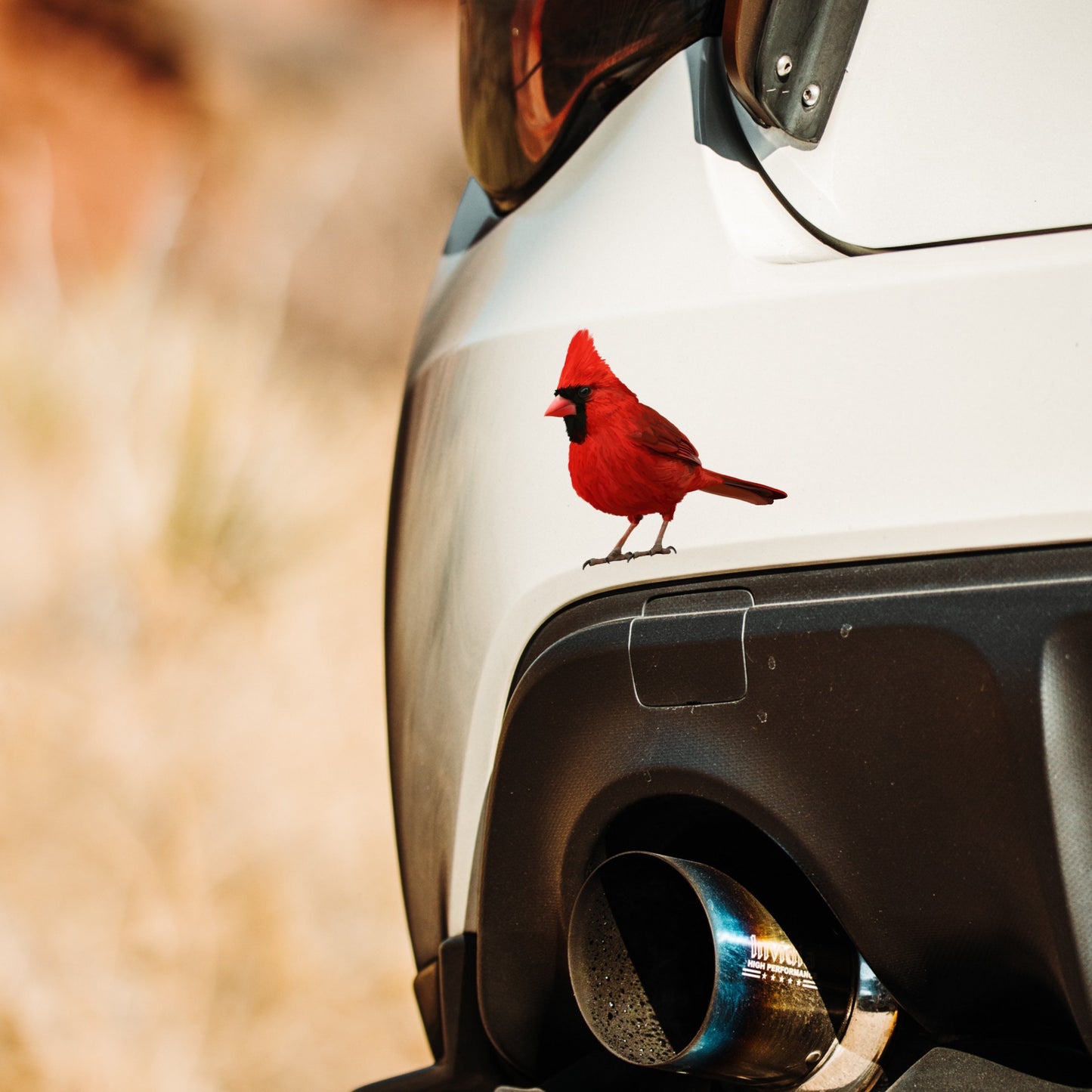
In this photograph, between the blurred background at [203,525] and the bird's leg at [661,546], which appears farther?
the blurred background at [203,525]

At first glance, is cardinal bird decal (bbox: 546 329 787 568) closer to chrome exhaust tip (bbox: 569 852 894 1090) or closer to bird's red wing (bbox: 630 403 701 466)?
bird's red wing (bbox: 630 403 701 466)

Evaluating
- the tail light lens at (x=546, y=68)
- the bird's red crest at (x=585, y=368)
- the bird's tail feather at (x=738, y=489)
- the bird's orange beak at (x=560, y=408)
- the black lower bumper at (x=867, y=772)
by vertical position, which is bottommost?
the black lower bumper at (x=867, y=772)

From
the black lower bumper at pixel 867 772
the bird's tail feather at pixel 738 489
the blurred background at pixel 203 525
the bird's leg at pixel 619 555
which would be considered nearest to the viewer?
the black lower bumper at pixel 867 772

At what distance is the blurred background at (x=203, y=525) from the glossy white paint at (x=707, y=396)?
5.96 ft

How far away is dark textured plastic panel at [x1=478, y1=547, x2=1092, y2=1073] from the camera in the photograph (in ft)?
3.26


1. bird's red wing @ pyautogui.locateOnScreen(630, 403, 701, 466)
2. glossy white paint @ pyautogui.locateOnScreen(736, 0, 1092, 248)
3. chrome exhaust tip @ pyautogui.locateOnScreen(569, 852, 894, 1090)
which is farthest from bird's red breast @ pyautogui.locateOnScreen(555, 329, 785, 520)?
chrome exhaust tip @ pyautogui.locateOnScreen(569, 852, 894, 1090)

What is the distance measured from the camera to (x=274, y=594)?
3.35 metres

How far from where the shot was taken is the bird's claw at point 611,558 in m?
1.21

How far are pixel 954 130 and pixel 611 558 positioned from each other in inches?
20.0

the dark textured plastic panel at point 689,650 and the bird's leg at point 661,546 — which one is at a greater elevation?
the bird's leg at point 661,546

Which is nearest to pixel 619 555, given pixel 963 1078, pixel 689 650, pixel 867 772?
pixel 689 650

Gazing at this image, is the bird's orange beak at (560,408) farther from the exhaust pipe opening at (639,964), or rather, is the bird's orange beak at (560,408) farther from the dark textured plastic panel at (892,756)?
the exhaust pipe opening at (639,964)

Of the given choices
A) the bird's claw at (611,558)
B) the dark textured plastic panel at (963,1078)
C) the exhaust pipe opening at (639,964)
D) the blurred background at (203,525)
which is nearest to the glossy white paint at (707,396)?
the bird's claw at (611,558)

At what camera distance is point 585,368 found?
1.23m
